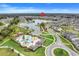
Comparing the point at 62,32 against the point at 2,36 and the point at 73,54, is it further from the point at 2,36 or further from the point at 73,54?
the point at 2,36

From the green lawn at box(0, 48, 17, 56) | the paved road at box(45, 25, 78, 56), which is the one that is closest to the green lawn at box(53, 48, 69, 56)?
the paved road at box(45, 25, 78, 56)

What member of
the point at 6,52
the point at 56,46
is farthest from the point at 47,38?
the point at 6,52

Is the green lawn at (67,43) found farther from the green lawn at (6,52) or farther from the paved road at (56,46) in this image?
the green lawn at (6,52)

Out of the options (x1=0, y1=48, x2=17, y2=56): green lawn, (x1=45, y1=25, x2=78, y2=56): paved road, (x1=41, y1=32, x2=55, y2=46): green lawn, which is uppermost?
(x1=41, y1=32, x2=55, y2=46): green lawn

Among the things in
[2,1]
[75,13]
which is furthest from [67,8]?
[2,1]

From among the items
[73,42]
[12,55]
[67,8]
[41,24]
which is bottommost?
[12,55]

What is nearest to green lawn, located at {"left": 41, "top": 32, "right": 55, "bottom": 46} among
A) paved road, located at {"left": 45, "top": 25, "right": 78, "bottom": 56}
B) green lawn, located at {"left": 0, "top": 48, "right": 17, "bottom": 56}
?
paved road, located at {"left": 45, "top": 25, "right": 78, "bottom": 56}

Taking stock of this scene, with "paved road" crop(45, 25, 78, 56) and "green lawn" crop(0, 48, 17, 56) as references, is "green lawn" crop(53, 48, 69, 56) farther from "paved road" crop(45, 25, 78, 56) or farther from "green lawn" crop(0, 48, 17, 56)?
"green lawn" crop(0, 48, 17, 56)

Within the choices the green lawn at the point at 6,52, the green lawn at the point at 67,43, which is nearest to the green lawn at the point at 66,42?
the green lawn at the point at 67,43

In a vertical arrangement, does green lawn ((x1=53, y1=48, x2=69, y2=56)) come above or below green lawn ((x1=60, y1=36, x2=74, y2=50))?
below
